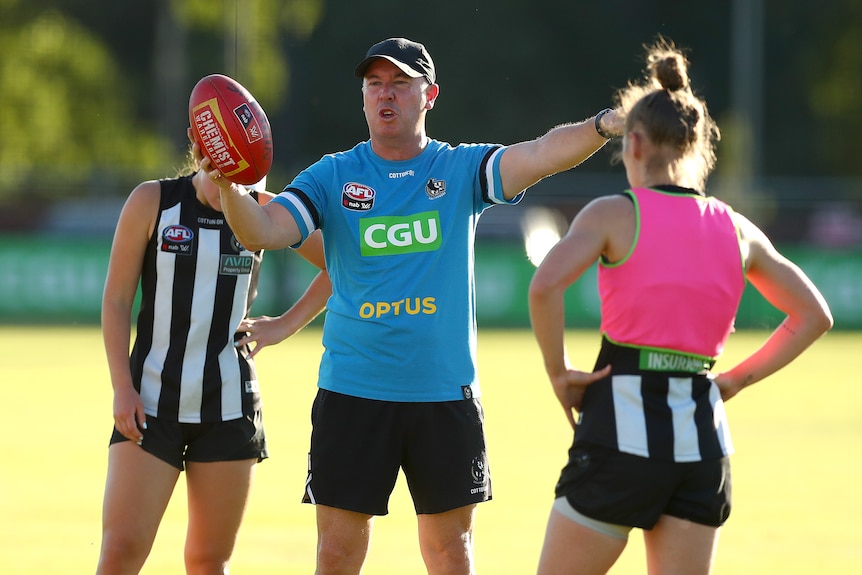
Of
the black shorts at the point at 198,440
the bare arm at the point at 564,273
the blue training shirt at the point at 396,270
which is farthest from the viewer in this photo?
the black shorts at the point at 198,440

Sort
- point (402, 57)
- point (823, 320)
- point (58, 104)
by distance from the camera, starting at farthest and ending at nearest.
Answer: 1. point (58, 104)
2. point (402, 57)
3. point (823, 320)

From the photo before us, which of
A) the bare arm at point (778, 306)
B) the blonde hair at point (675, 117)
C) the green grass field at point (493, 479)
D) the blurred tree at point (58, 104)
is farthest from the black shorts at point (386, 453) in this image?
the blurred tree at point (58, 104)

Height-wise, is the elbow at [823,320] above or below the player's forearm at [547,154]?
below

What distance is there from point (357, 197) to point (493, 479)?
4.42 metres

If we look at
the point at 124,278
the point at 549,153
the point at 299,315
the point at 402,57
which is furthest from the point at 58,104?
the point at 549,153

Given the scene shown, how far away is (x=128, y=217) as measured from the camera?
4645 mm

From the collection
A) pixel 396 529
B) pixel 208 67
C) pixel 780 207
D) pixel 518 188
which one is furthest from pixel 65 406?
pixel 208 67

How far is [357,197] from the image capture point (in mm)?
4422

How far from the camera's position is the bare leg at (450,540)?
4.44 metres

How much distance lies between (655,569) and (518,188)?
1415mm

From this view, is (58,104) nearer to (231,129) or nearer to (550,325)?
(231,129)

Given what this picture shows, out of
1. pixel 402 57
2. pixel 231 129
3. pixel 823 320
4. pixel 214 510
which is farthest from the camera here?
pixel 214 510

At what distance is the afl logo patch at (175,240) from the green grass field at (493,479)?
196 cm

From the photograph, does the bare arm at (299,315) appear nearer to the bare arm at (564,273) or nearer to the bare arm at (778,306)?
the bare arm at (564,273)
